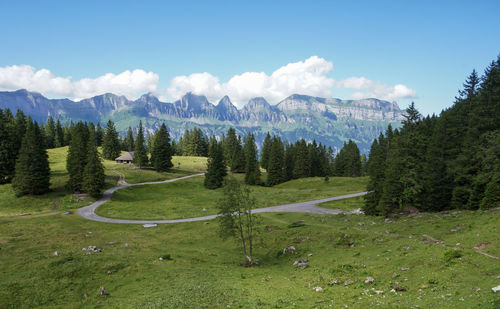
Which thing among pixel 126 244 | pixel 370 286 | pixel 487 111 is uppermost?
pixel 487 111

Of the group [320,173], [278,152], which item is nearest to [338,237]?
[278,152]

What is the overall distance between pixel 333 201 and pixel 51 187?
78035mm

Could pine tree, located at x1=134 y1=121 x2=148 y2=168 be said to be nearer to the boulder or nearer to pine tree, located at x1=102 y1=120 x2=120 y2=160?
pine tree, located at x1=102 y1=120 x2=120 y2=160

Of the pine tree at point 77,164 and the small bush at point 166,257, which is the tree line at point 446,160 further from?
the pine tree at point 77,164

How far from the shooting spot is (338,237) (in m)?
37.6

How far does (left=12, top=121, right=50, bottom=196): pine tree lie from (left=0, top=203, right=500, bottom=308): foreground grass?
2763 centimetres

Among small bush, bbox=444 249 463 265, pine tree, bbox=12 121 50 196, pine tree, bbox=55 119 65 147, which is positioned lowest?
small bush, bbox=444 249 463 265

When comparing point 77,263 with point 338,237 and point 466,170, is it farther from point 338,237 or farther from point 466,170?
point 466,170

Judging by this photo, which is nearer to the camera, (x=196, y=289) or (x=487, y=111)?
(x=196, y=289)

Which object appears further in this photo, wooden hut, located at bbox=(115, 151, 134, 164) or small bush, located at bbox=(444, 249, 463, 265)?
wooden hut, located at bbox=(115, 151, 134, 164)

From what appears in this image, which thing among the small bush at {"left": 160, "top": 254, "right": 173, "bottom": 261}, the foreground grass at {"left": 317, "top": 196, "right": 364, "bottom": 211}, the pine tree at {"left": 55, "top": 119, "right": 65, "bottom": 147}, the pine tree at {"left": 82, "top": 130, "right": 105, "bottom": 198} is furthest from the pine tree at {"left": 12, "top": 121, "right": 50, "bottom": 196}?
the pine tree at {"left": 55, "top": 119, "right": 65, "bottom": 147}

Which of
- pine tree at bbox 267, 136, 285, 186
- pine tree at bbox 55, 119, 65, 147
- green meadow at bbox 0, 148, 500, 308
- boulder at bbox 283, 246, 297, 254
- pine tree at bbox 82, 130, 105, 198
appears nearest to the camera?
green meadow at bbox 0, 148, 500, 308

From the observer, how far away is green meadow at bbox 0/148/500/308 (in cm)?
1866

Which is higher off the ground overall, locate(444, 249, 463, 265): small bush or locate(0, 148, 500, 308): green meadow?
locate(444, 249, 463, 265): small bush
